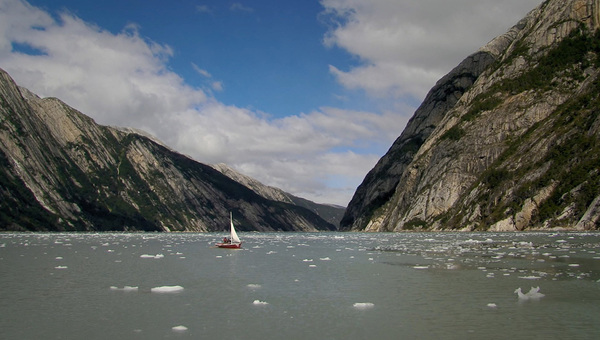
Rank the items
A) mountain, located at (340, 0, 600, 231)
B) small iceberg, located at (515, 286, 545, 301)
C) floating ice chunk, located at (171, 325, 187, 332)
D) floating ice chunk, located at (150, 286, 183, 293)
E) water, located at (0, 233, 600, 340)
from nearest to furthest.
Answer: water, located at (0, 233, 600, 340) → floating ice chunk, located at (171, 325, 187, 332) → small iceberg, located at (515, 286, 545, 301) → floating ice chunk, located at (150, 286, 183, 293) → mountain, located at (340, 0, 600, 231)

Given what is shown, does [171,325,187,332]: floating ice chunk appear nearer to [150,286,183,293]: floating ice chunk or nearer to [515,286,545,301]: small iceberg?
[150,286,183,293]: floating ice chunk

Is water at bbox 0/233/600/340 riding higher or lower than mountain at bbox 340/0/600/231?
lower

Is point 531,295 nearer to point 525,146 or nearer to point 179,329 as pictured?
point 179,329

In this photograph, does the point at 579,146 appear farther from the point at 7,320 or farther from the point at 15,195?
the point at 15,195

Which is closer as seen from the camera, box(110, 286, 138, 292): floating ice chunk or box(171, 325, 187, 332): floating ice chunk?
box(171, 325, 187, 332): floating ice chunk

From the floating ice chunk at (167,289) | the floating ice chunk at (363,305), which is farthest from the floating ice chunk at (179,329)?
the floating ice chunk at (167,289)

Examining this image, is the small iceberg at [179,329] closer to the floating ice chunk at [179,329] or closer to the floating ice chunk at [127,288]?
the floating ice chunk at [179,329]

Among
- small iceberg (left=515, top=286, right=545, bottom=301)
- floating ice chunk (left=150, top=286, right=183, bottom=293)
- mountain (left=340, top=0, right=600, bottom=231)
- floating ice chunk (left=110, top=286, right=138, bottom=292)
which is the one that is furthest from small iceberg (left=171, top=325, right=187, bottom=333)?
mountain (left=340, top=0, right=600, bottom=231)

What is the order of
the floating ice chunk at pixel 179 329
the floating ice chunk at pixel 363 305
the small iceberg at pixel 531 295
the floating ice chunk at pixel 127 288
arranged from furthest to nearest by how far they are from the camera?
the floating ice chunk at pixel 127 288 < the small iceberg at pixel 531 295 < the floating ice chunk at pixel 363 305 < the floating ice chunk at pixel 179 329
